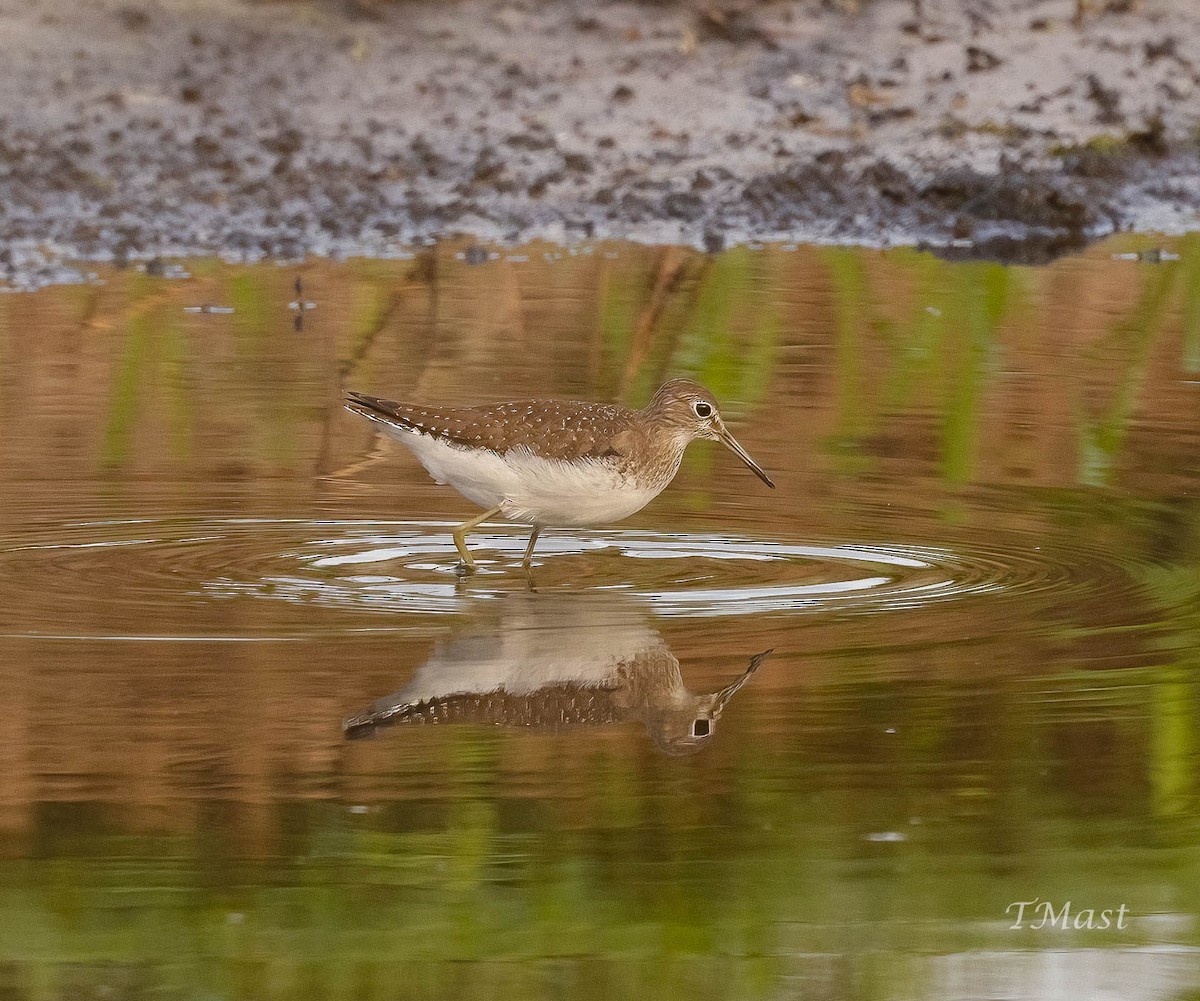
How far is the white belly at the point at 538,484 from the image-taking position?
7504 millimetres

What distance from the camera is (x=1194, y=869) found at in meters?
4.70

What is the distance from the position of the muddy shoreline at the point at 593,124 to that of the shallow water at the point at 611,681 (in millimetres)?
3300

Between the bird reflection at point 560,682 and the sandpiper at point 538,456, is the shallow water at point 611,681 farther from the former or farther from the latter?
the sandpiper at point 538,456

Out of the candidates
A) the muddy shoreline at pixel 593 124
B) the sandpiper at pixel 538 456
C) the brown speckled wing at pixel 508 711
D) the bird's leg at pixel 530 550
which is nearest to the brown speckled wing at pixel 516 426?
the sandpiper at pixel 538 456

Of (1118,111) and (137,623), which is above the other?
(1118,111)

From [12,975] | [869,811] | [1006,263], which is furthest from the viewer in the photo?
[1006,263]

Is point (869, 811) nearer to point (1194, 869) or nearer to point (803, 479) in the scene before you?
point (1194, 869)

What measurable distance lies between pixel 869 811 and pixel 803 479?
363cm

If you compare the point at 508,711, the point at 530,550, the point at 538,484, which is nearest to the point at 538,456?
the point at 538,484

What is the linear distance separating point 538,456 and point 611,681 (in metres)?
1.71

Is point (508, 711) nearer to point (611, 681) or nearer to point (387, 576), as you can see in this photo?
point (611, 681)

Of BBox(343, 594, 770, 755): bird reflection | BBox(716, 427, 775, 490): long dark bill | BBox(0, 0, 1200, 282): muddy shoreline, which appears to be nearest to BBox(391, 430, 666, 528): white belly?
BBox(716, 427, 775, 490): long dark bill

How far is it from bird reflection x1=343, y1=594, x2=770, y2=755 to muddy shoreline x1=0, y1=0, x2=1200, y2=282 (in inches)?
298

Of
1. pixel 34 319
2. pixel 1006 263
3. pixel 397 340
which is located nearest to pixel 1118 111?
pixel 1006 263
